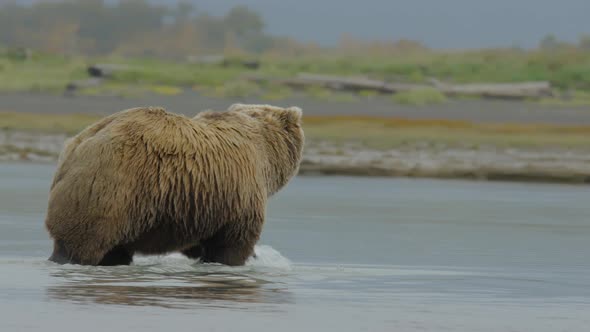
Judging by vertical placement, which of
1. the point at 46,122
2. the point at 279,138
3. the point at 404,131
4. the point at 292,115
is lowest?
the point at 46,122

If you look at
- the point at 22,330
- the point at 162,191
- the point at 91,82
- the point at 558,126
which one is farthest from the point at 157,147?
the point at 91,82

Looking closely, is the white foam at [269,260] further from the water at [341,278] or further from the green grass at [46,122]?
the green grass at [46,122]

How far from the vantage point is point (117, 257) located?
8953mm

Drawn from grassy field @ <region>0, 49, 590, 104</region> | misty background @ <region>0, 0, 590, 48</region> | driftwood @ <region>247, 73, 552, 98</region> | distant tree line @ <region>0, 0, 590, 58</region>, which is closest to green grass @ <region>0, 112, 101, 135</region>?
grassy field @ <region>0, 49, 590, 104</region>

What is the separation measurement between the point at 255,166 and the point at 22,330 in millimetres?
3149

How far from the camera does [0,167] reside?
18.6 metres

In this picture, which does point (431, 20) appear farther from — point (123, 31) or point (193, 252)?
point (193, 252)

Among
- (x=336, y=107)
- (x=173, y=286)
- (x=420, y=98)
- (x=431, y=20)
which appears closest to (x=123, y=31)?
(x=420, y=98)

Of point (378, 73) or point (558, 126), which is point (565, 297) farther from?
point (378, 73)

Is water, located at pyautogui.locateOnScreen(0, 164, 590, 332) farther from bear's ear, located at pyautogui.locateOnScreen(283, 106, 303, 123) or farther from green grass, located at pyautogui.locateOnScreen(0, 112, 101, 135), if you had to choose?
green grass, located at pyautogui.locateOnScreen(0, 112, 101, 135)

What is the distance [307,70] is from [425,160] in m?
14.6

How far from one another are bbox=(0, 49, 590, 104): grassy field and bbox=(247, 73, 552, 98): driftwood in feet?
2.19

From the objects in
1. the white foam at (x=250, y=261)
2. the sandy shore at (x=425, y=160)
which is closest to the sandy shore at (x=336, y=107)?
the sandy shore at (x=425, y=160)

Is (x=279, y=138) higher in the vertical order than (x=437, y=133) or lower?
higher
